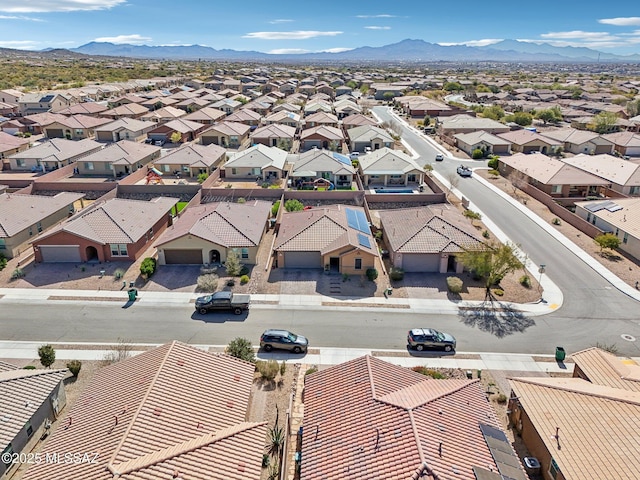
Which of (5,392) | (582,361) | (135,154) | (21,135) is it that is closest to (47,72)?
(21,135)

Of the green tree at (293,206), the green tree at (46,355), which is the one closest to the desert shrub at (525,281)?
the green tree at (293,206)

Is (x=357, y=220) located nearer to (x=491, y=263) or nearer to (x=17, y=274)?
(x=491, y=263)

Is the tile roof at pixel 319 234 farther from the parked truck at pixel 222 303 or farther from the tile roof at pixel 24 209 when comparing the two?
the tile roof at pixel 24 209

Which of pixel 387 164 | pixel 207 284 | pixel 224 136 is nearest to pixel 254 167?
pixel 387 164

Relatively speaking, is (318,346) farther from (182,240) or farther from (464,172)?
Result: (464,172)

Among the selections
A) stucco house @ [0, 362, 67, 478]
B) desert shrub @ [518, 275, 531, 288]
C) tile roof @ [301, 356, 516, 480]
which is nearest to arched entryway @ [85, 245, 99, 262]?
stucco house @ [0, 362, 67, 478]
